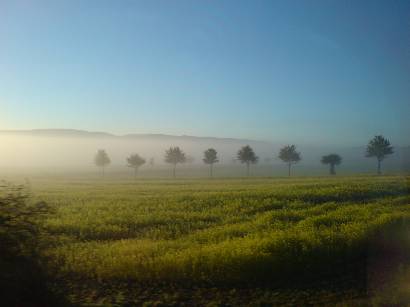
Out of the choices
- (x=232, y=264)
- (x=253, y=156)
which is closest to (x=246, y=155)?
(x=253, y=156)

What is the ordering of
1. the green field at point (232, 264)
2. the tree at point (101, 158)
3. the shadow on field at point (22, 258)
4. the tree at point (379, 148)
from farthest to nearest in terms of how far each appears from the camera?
1. the tree at point (101, 158)
2. the tree at point (379, 148)
3. the green field at point (232, 264)
4. the shadow on field at point (22, 258)

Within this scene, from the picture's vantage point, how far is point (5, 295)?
8.80 metres

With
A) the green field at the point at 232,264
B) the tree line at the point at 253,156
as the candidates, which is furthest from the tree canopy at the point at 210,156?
the green field at the point at 232,264

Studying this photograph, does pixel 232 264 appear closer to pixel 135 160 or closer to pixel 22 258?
pixel 22 258

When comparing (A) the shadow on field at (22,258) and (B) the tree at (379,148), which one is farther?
(B) the tree at (379,148)

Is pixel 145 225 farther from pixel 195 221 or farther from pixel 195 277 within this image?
pixel 195 277

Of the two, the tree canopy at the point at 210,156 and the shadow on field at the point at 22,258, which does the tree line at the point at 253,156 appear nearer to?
the tree canopy at the point at 210,156

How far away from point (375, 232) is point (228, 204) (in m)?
12.2

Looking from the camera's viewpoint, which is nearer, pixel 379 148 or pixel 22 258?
pixel 22 258

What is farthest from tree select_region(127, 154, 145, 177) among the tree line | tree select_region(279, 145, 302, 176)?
tree select_region(279, 145, 302, 176)

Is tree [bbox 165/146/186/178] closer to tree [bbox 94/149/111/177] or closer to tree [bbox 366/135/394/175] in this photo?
tree [bbox 94/149/111/177]

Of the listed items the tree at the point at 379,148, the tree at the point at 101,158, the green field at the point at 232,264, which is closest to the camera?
the green field at the point at 232,264

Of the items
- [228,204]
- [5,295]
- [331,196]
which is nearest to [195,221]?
[228,204]

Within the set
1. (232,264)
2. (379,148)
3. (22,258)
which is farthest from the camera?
(379,148)
